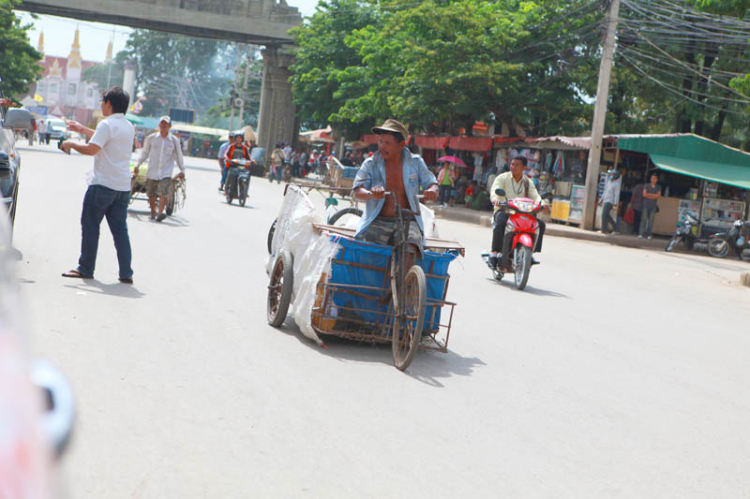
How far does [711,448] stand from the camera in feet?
16.1

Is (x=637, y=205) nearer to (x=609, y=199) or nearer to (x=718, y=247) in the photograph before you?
(x=609, y=199)

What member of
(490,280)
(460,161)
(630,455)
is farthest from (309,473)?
(460,161)

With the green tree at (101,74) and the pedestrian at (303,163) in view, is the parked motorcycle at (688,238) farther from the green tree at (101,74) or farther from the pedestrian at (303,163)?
the green tree at (101,74)

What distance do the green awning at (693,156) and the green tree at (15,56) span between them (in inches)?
1378

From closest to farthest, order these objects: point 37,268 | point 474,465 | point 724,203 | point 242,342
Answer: point 474,465, point 242,342, point 37,268, point 724,203

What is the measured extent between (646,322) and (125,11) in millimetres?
35607

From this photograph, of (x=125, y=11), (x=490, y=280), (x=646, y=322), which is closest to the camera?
(x=646, y=322)

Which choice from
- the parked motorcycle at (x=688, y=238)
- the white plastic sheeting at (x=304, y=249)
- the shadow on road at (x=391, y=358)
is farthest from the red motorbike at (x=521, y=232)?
the parked motorcycle at (x=688, y=238)

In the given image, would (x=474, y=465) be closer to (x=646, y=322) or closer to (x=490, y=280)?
(x=646, y=322)

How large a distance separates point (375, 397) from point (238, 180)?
16.5m

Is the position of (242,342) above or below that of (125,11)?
below

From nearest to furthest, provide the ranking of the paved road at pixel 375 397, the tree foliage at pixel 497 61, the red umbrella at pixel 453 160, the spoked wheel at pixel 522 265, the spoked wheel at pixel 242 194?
the paved road at pixel 375 397, the spoked wheel at pixel 522 265, the spoked wheel at pixel 242 194, the tree foliage at pixel 497 61, the red umbrella at pixel 453 160

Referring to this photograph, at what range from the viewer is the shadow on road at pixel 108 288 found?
781cm

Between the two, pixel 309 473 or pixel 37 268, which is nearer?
pixel 309 473
